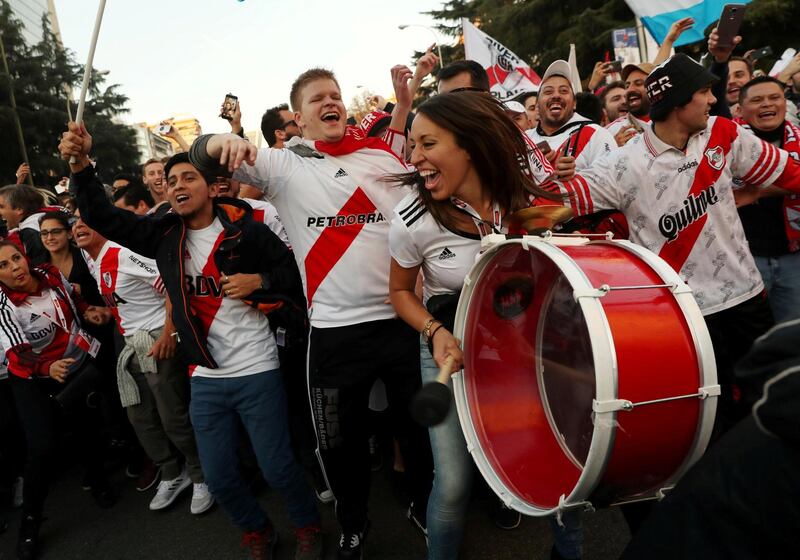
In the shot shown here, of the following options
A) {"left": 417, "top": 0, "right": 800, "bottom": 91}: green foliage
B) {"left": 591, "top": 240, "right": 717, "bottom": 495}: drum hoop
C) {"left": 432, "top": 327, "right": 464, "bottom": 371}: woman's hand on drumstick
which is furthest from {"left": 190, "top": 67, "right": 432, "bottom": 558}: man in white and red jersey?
{"left": 417, "top": 0, "right": 800, "bottom": 91}: green foliage

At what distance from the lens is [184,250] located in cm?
300

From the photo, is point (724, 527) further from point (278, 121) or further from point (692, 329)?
point (278, 121)

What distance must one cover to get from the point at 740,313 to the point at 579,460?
1281 millimetres

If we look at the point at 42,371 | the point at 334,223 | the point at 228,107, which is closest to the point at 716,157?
the point at 334,223

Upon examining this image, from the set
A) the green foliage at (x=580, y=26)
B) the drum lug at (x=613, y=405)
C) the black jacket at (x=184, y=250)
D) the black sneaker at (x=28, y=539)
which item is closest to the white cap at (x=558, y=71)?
the black jacket at (x=184, y=250)

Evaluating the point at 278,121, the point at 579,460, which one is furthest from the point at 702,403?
the point at 278,121

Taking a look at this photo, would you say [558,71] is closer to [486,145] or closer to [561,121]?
[561,121]

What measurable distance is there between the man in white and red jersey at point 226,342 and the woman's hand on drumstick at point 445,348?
1.24m

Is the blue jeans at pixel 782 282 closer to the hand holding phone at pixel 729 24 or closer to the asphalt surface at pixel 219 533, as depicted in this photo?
the hand holding phone at pixel 729 24

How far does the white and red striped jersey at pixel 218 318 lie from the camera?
301 cm

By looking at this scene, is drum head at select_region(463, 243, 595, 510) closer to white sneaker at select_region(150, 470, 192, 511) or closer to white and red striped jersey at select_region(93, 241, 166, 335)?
white and red striped jersey at select_region(93, 241, 166, 335)

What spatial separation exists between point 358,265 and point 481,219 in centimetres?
71

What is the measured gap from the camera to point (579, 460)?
75.0 inches

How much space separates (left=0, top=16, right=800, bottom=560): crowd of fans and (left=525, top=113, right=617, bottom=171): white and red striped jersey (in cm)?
3
